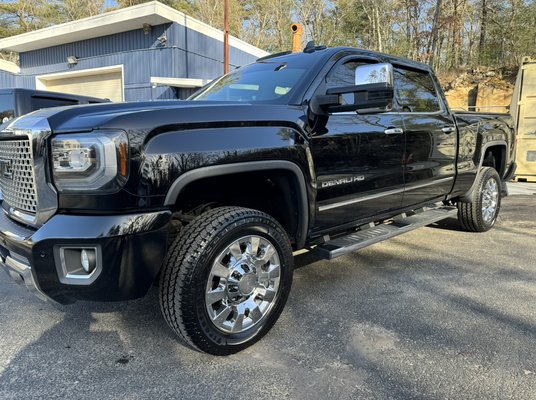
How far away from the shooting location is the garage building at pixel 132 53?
14383 mm

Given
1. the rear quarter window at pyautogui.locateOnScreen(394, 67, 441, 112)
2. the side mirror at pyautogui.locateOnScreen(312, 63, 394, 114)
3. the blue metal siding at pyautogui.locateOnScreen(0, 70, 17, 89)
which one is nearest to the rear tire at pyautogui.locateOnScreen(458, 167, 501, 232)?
the rear quarter window at pyautogui.locateOnScreen(394, 67, 441, 112)

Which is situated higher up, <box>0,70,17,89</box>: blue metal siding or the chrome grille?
<box>0,70,17,89</box>: blue metal siding

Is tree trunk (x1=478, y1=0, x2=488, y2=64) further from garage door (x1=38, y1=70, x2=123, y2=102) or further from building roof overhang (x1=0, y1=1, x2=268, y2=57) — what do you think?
garage door (x1=38, y1=70, x2=123, y2=102)

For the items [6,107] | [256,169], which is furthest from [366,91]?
[6,107]

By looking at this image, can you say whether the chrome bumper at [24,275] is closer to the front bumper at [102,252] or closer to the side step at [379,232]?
the front bumper at [102,252]

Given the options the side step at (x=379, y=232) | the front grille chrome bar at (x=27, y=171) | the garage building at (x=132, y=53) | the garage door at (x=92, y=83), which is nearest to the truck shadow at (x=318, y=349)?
the side step at (x=379, y=232)

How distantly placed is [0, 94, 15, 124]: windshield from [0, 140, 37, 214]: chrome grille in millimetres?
5094

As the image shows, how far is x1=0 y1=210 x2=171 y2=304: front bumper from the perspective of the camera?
7.02ft

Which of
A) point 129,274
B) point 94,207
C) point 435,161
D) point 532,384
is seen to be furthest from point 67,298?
point 435,161

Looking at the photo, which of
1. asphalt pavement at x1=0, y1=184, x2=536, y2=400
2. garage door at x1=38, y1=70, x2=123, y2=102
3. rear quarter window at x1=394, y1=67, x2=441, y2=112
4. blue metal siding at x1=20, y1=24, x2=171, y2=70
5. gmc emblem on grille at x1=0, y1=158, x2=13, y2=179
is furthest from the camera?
garage door at x1=38, y1=70, x2=123, y2=102

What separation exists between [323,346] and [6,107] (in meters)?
6.84

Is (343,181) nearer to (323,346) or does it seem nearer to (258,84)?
(258,84)

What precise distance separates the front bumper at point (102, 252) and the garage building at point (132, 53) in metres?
12.3

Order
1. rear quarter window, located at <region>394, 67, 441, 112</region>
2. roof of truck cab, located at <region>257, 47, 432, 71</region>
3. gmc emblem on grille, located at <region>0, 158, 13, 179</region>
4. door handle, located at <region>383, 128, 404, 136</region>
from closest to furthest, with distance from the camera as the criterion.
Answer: gmc emblem on grille, located at <region>0, 158, 13, 179</region>
roof of truck cab, located at <region>257, 47, 432, 71</region>
door handle, located at <region>383, 128, 404, 136</region>
rear quarter window, located at <region>394, 67, 441, 112</region>
